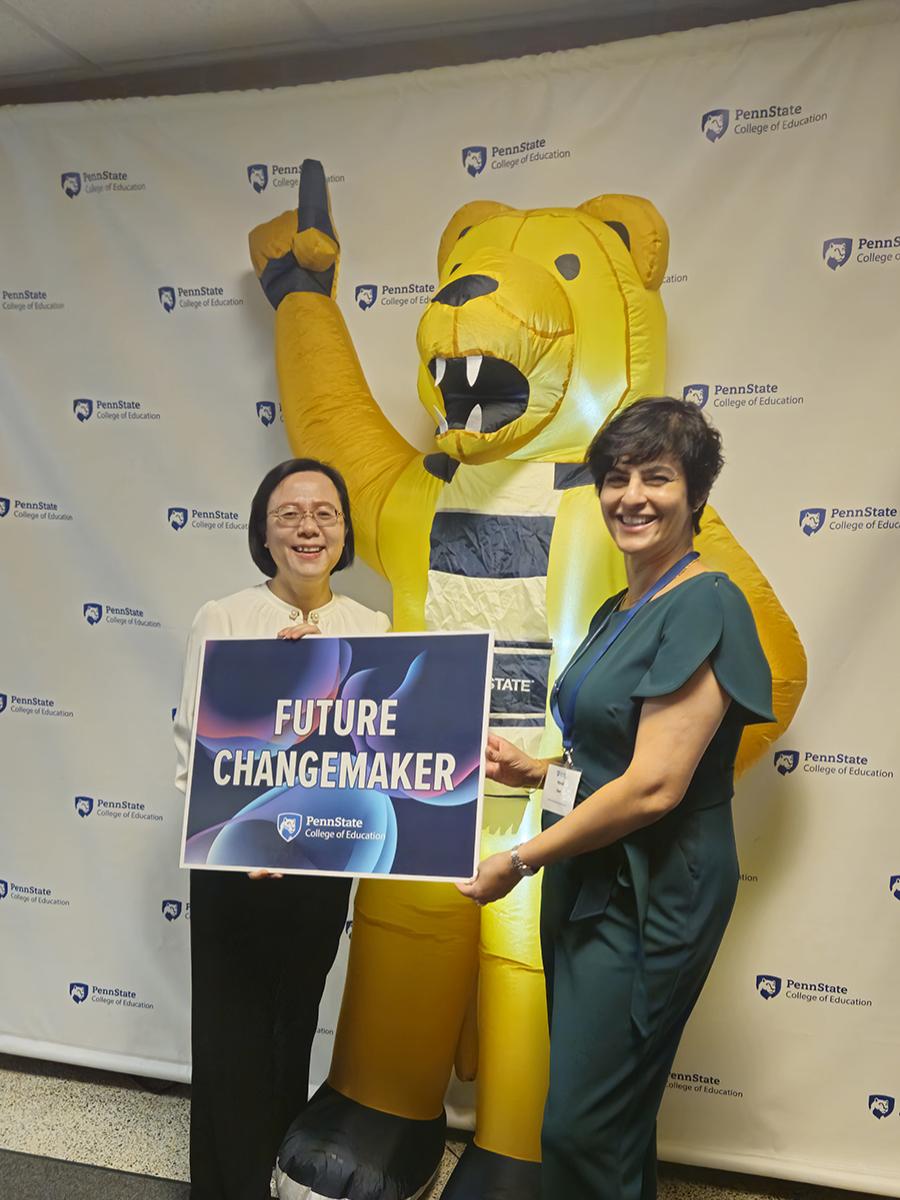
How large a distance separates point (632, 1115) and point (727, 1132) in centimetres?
A: 94

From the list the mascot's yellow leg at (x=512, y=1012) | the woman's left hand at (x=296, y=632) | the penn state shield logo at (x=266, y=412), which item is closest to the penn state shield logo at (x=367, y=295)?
the penn state shield logo at (x=266, y=412)

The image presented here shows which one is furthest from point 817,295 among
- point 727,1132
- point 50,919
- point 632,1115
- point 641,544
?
point 50,919

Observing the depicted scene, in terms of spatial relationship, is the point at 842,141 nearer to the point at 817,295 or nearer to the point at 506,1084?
the point at 817,295

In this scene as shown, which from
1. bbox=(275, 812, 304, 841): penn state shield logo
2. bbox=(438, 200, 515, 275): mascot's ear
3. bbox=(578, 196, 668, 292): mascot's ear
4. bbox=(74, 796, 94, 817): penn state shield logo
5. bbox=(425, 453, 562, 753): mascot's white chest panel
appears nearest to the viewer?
bbox=(275, 812, 304, 841): penn state shield logo

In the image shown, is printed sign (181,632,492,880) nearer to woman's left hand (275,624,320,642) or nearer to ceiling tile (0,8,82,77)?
woman's left hand (275,624,320,642)

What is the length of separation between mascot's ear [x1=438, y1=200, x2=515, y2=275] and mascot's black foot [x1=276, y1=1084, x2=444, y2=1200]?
64.5 inches

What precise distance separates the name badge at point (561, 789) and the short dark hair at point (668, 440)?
427mm

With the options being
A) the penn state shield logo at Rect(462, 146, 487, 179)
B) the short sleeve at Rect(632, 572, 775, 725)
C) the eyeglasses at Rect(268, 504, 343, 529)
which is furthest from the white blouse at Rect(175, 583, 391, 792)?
the penn state shield logo at Rect(462, 146, 487, 179)

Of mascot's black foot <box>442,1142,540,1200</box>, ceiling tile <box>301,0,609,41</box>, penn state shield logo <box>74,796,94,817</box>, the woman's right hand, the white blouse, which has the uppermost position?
ceiling tile <box>301,0,609,41</box>

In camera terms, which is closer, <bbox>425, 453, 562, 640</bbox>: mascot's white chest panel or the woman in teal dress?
the woman in teal dress

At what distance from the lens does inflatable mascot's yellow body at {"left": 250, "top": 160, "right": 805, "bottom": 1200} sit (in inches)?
71.3

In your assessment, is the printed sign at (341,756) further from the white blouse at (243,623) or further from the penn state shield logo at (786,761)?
→ the penn state shield logo at (786,761)

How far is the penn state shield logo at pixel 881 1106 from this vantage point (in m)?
2.19

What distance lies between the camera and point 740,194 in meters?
2.20
